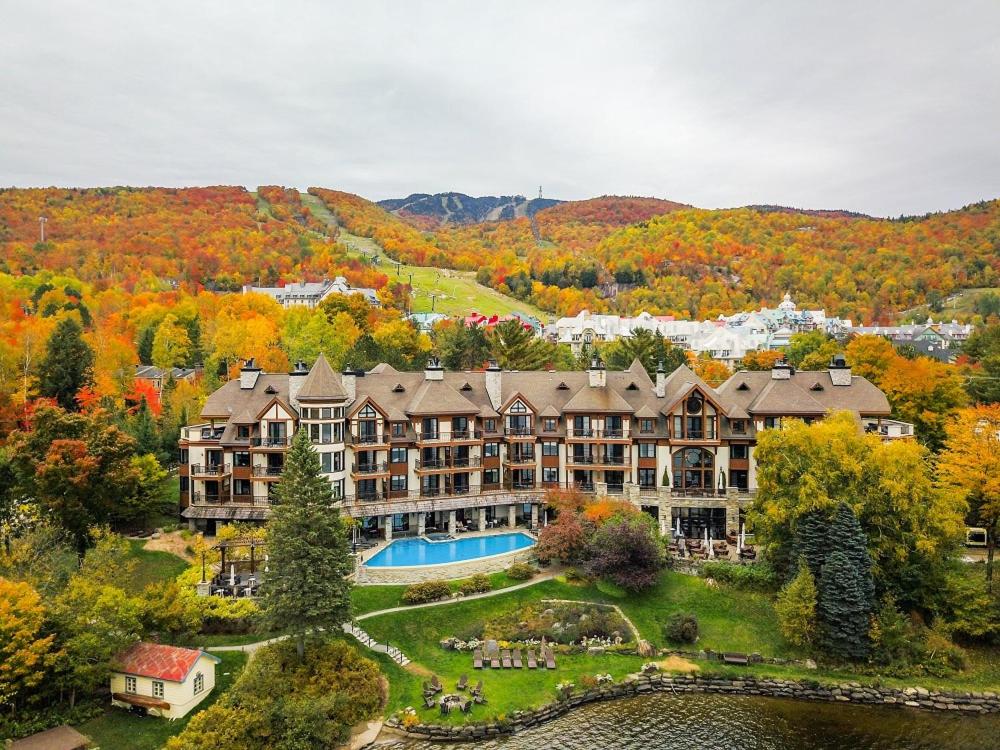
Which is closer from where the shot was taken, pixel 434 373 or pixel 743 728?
pixel 743 728

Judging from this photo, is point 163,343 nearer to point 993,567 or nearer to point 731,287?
point 993,567

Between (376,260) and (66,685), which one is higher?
(376,260)

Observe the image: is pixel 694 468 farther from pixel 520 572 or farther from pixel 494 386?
pixel 520 572

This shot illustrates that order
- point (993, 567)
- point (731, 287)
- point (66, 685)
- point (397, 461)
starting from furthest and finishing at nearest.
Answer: point (731, 287) < point (397, 461) < point (993, 567) < point (66, 685)

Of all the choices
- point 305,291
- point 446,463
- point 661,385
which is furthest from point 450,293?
point 446,463

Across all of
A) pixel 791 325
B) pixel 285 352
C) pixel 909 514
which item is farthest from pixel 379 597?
pixel 791 325

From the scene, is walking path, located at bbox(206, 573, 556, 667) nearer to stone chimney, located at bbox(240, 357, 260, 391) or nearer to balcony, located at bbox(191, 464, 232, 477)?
balcony, located at bbox(191, 464, 232, 477)
